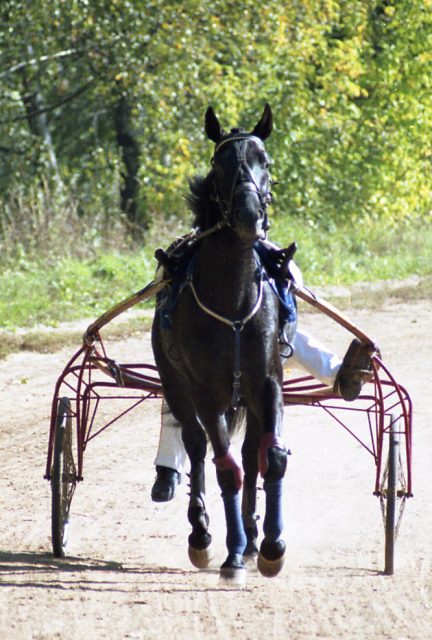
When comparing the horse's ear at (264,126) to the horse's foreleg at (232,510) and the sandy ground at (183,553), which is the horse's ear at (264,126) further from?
the sandy ground at (183,553)

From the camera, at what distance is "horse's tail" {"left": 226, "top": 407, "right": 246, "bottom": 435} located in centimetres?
570

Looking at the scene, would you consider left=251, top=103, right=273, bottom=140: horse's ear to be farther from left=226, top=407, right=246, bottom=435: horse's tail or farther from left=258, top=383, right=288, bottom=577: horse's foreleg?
left=226, top=407, right=246, bottom=435: horse's tail

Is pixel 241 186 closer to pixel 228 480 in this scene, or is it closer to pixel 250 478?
pixel 228 480

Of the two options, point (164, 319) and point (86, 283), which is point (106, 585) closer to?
point (164, 319)

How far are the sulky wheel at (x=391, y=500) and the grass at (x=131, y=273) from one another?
5410mm

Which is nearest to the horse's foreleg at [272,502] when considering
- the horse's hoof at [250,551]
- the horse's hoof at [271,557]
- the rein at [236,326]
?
the horse's hoof at [271,557]

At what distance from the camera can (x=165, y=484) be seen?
589 cm

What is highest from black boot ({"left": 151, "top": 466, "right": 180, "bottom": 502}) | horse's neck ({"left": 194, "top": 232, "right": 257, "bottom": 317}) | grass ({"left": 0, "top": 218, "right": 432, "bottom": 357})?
grass ({"left": 0, "top": 218, "right": 432, "bottom": 357})

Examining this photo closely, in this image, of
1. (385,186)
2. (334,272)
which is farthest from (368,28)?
(334,272)

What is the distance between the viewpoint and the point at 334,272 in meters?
15.3

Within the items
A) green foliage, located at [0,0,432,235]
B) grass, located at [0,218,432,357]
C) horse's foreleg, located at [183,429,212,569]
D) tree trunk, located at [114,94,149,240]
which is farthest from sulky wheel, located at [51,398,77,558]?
tree trunk, located at [114,94,149,240]

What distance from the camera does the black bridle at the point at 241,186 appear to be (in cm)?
472

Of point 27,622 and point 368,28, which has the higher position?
point 368,28

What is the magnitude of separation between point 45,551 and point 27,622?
127 cm
